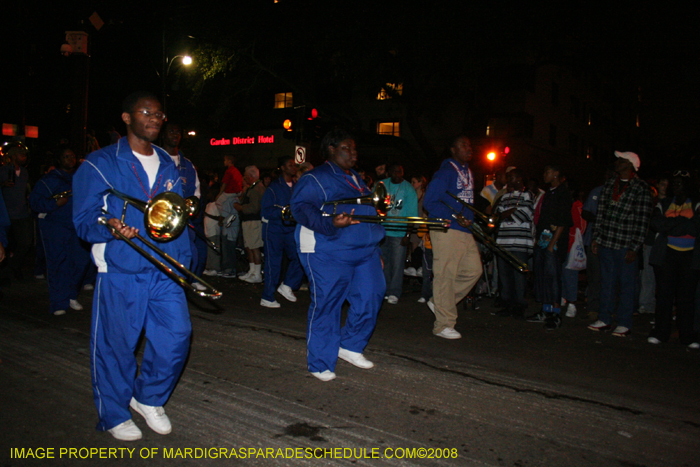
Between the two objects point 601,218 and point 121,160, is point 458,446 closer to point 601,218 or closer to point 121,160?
point 121,160

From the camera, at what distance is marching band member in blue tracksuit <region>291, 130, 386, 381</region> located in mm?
4707

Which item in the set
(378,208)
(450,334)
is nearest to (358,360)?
(378,208)

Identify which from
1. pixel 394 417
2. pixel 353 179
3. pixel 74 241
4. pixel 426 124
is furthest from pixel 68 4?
pixel 394 417

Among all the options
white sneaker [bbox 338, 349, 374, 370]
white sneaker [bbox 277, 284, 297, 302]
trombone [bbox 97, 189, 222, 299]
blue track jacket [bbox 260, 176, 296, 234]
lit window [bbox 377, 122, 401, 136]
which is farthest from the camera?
lit window [bbox 377, 122, 401, 136]

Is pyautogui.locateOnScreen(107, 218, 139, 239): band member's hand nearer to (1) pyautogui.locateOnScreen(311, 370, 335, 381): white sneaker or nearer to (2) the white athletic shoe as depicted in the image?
(1) pyautogui.locateOnScreen(311, 370, 335, 381): white sneaker

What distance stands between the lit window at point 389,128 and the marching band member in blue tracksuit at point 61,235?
29119 mm

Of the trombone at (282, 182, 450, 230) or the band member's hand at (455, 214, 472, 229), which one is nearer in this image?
the trombone at (282, 182, 450, 230)

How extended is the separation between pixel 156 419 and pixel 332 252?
1.88m

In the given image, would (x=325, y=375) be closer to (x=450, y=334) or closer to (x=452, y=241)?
(x=450, y=334)

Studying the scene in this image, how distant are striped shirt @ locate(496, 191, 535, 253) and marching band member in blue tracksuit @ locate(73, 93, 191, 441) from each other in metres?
5.47

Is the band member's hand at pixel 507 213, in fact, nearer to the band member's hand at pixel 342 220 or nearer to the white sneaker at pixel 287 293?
the white sneaker at pixel 287 293

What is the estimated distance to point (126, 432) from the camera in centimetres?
351

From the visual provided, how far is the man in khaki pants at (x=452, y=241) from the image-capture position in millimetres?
6219

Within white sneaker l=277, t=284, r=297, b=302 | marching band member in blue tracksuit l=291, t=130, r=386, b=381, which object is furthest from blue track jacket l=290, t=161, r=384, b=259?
Result: white sneaker l=277, t=284, r=297, b=302
